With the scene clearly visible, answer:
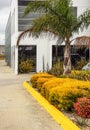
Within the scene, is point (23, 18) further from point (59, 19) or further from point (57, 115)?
point (57, 115)

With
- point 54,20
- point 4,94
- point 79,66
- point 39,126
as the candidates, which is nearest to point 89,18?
point 54,20

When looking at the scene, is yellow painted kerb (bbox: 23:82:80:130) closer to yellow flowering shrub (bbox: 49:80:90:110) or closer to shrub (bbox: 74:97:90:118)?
yellow flowering shrub (bbox: 49:80:90:110)

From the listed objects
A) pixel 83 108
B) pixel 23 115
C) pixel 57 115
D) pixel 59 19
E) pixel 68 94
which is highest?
pixel 59 19

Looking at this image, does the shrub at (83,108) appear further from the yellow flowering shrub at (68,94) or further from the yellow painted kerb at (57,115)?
the yellow flowering shrub at (68,94)

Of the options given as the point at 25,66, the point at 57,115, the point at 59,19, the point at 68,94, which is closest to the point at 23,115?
the point at 57,115

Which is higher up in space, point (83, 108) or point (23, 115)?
point (83, 108)

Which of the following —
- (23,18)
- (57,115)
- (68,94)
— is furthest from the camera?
(23,18)

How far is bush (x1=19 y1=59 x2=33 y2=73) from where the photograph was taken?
122 ft

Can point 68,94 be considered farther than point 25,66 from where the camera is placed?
No

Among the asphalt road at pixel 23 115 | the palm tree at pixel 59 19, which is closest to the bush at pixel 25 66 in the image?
the palm tree at pixel 59 19

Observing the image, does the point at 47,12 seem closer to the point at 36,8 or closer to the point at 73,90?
the point at 36,8

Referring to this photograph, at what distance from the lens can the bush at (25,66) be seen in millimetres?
37125

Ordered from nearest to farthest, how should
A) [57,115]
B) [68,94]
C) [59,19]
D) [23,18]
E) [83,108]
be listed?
[83,108] → [57,115] → [68,94] → [59,19] → [23,18]

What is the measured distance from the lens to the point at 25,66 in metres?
37.2
